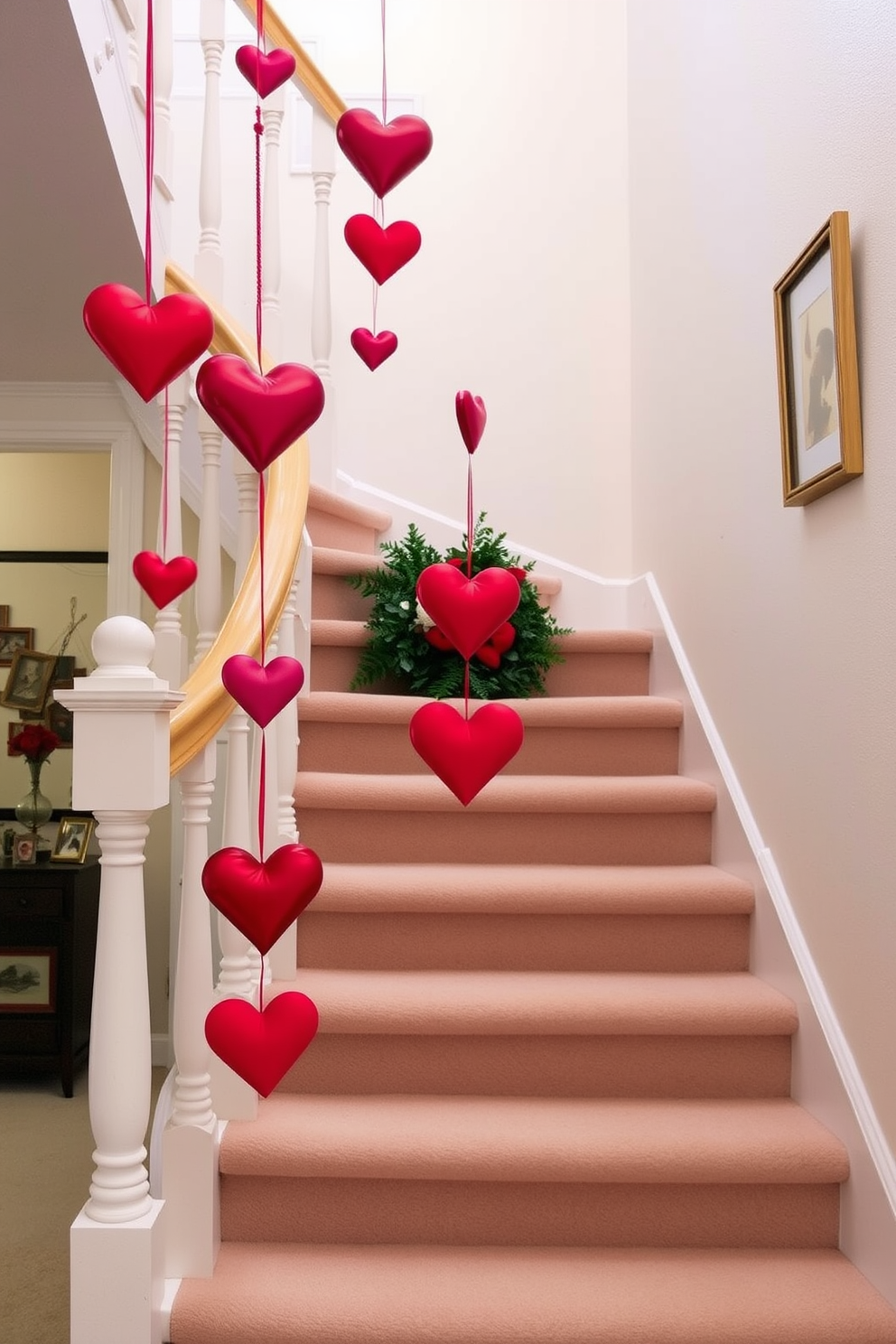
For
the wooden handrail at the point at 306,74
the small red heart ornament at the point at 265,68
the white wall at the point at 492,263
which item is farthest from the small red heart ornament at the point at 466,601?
the white wall at the point at 492,263

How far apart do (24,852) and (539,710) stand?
73.2 inches

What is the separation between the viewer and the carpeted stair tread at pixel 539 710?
2.43m

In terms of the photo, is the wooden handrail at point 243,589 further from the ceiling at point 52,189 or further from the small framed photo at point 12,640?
the small framed photo at point 12,640

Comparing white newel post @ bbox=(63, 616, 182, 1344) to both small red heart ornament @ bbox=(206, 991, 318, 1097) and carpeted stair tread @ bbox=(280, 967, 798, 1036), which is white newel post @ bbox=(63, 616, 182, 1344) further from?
carpeted stair tread @ bbox=(280, 967, 798, 1036)

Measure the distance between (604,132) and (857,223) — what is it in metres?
2.20

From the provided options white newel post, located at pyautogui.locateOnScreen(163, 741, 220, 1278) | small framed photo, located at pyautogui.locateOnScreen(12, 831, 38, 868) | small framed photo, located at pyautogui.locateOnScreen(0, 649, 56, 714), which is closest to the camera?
white newel post, located at pyautogui.locateOnScreen(163, 741, 220, 1278)

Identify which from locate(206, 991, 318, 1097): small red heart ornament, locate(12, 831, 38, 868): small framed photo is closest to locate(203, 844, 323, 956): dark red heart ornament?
locate(206, 991, 318, 1097): small red heart ornament

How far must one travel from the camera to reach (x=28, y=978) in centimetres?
334

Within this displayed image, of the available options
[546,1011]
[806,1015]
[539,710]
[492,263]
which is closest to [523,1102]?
[546,1011]

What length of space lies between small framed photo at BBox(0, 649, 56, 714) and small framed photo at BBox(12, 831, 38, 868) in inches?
27.5

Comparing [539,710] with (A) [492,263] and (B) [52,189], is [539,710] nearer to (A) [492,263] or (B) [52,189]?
(B) [52,189]

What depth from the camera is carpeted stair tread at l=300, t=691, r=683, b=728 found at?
243cm

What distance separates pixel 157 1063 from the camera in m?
3.45

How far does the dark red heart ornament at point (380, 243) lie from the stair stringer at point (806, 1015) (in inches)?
52.0
